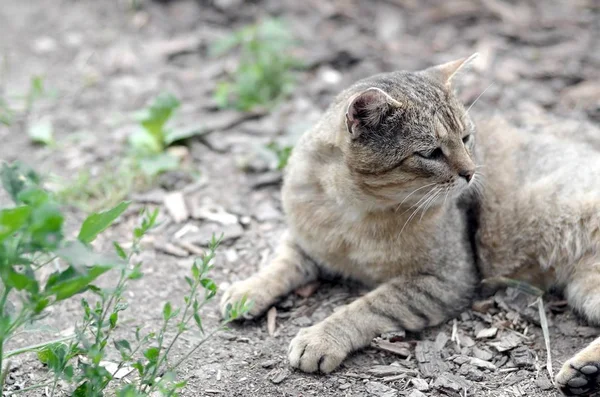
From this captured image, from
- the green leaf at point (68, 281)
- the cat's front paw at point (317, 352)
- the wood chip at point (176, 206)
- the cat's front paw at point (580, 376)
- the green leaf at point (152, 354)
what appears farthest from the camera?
the wood chip at point (176, 206)

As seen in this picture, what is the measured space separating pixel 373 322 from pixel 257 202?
5.97ft

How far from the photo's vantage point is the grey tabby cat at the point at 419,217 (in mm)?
4172

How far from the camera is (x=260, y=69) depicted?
7.05m

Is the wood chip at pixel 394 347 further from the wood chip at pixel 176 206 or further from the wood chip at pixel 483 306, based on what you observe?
the wood chip at pixel 176 206

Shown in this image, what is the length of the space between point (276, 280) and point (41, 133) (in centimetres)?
298

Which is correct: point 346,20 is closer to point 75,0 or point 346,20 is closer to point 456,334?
point 75,0

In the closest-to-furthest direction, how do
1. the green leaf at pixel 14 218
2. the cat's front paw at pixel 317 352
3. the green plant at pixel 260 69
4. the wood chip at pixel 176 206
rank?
the green leaf at pixel 14 218 < the cat's front paw at pixel 317 352 < the wood chip at pixel 176 206 < the green plant at pixel 260 69

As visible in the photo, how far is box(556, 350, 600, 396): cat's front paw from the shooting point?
12.6ft

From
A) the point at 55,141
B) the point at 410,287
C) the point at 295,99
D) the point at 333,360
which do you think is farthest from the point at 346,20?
the point at 333,360

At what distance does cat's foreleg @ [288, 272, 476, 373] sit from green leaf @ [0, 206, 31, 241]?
75.2 inches

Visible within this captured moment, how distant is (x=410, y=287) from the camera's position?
459 centimetres

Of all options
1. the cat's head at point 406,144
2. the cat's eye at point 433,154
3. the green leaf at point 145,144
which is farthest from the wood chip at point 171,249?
the cat's eye at point 433,154

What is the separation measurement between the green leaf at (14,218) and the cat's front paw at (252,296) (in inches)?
77.8

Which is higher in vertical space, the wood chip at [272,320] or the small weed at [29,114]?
the small weed at [29,114]
